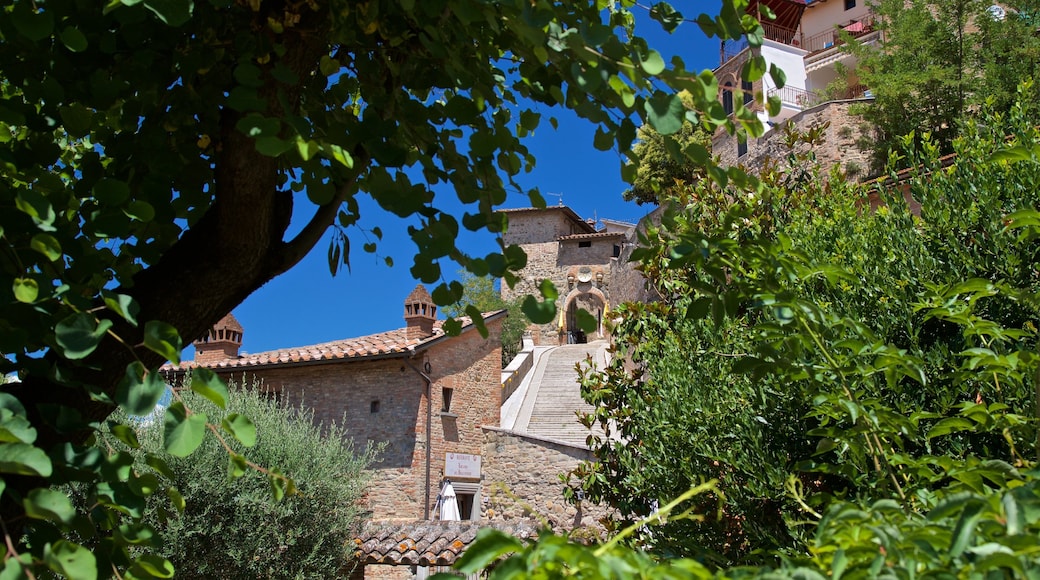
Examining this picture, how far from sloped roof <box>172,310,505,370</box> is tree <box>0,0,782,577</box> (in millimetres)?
14650

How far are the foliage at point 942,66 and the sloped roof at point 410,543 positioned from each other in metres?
12.9

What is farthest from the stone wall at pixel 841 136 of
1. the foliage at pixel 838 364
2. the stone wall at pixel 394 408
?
the foliage at pixel 838 364

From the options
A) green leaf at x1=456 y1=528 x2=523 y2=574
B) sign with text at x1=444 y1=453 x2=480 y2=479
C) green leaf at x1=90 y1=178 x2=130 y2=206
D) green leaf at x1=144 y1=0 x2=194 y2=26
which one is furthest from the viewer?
sign with text at x1=444 y1=453 x2=480 y2=479

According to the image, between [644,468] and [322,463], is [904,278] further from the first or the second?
[322,463]

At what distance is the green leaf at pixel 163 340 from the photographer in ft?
5.55

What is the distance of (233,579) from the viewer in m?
10.4

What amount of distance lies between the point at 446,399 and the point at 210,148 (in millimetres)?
16800

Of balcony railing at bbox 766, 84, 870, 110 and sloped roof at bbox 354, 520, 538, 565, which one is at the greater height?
balcony railing at bbox 766, 84, 870, 110

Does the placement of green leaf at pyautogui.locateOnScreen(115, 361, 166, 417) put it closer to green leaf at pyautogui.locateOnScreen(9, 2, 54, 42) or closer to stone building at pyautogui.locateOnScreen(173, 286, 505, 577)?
green leaf at pyautogui.locateOnScreen(9, 2, 54, 42)

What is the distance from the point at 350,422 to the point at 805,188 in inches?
525

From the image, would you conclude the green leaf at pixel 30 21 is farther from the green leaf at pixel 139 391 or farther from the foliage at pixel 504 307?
the foliage at pixel 504 307

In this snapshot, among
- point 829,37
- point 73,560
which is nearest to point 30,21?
point 73,560

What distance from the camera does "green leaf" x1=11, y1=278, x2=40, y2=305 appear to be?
5.70 feet

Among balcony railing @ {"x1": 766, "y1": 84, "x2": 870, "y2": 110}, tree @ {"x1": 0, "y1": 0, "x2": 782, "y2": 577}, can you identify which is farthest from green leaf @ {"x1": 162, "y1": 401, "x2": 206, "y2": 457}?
balcony railing @ {"x1": 766, "y1": 84, "x2": 870, "y2": 110}
